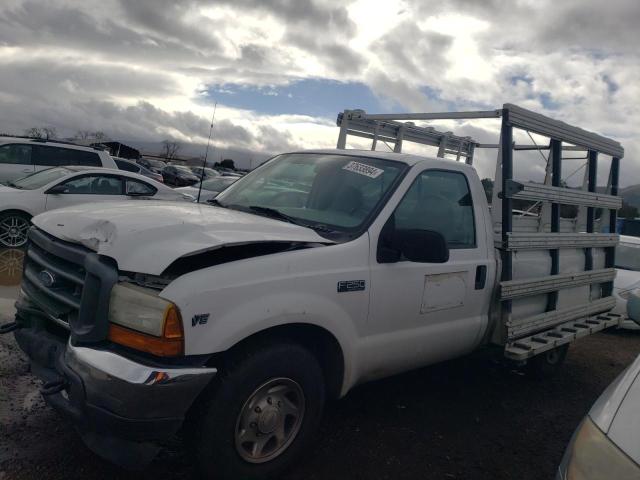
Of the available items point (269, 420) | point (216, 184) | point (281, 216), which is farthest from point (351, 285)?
point (216, 184)

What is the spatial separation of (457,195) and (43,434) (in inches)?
126

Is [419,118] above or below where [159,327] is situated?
above

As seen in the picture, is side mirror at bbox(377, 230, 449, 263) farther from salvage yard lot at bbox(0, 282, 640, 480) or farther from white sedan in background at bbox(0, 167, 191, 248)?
white sedan in background at bbox(0, 167, 191, 248)

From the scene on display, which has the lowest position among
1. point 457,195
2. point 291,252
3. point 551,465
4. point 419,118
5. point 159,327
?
point 551,465

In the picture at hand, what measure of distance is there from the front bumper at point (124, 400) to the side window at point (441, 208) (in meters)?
1.75

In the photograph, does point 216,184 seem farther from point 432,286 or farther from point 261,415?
point 261,415

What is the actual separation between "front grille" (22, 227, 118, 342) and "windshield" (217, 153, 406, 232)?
4.23 ft

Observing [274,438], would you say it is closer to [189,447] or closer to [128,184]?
[189,447]

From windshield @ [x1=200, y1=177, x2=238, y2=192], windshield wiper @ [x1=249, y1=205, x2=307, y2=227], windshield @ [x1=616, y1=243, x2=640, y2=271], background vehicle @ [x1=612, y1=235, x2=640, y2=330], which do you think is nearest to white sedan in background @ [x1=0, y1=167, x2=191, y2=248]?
windshield @ [x1=200, y1=177, x2=238, y2=192]

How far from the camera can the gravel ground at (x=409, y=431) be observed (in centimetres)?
304

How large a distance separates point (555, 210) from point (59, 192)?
24.4 ft

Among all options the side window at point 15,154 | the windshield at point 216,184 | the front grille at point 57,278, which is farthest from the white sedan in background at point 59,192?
the front grille at point 57,278

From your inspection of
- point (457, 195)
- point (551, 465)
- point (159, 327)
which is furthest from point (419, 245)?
point (551, 465)

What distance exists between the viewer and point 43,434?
3227 millimetres
